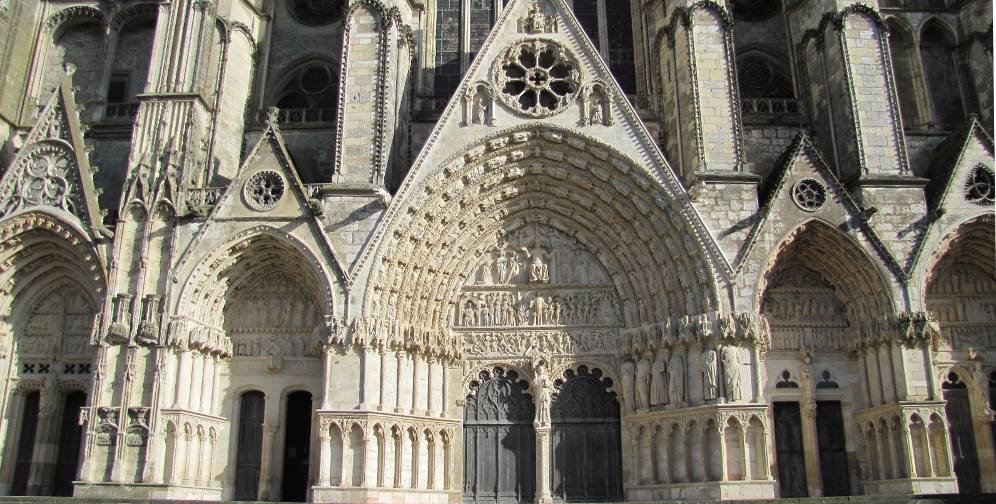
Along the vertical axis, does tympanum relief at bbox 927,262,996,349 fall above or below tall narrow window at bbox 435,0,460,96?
below

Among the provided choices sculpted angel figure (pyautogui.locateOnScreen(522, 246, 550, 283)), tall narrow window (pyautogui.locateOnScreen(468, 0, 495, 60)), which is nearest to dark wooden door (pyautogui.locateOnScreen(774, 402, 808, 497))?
sculpted angel figure (pyautogui.locateOnScreen(522, 246, 550, 283))

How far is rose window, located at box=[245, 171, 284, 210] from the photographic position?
15117mm

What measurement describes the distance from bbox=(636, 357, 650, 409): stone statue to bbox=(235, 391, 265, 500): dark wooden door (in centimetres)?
692

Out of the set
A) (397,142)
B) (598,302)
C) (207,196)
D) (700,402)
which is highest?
(397,142)

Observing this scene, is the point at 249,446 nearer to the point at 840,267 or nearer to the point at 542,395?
the point at 542,395

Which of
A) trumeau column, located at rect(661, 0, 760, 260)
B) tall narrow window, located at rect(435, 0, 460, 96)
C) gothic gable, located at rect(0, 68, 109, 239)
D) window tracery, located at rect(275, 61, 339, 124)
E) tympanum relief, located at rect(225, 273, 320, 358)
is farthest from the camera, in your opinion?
window tracery, located at rect(275, 61, 339, 124)

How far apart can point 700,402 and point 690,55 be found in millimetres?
6319

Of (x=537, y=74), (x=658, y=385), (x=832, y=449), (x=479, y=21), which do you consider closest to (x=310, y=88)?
(x=479, y=21)

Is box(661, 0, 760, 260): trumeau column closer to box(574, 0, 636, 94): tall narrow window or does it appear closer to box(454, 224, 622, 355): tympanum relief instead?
box(574, 0, 636, 94): tall narrow window

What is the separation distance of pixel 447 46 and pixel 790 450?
1084 cm

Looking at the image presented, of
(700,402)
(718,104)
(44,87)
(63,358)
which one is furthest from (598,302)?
(44,87)

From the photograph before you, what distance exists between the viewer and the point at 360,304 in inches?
571

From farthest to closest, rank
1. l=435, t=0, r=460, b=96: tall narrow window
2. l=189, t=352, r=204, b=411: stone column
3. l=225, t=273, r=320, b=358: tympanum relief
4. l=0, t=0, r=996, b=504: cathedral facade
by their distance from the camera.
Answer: l=435, t=0, r=460, b=96: tall narrow window, l=225, t=273, r=320, b=358: tympanum relief, l=189, t=352, r=204, b=411: stone column, l=0, t=0, r=996, b=504: cathedral facade

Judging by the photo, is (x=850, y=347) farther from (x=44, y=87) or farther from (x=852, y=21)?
(x=44, y=87)
